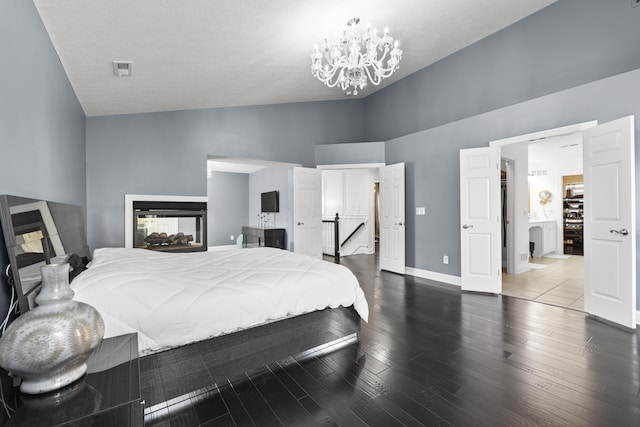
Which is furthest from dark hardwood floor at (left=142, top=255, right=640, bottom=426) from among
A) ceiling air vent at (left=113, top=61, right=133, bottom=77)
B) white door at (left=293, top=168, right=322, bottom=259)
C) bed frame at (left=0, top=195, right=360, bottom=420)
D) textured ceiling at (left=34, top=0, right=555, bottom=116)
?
white door at (left=293, top=168, right=322, bottom=259)

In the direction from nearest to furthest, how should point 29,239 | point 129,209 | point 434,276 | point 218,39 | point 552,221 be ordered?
point 29,239, point 218,39, point 129,209, point 434,276, point 552,221

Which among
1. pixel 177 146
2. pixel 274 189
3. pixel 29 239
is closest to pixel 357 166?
pixel 274 189

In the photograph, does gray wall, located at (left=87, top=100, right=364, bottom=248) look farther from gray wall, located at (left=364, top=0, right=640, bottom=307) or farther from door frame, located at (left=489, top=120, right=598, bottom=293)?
door frame, located at (left=489, top=120, right=598, bottom=293)

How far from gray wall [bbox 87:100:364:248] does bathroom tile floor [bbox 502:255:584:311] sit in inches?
169

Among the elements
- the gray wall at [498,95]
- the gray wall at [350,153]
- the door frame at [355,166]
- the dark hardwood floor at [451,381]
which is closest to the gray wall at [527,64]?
→ the gray wall at [498,95]

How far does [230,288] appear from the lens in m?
1.94

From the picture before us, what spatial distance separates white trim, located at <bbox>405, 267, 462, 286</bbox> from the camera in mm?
4701

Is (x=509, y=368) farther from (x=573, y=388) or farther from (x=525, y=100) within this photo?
(x=525, y=100)

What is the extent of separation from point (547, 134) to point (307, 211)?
13.5 feet

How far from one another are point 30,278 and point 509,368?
9.93ft

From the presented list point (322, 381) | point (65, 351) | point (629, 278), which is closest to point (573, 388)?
point (322, 381)

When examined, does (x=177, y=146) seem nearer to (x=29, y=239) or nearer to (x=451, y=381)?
(x=29, y=239)

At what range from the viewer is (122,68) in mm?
3041

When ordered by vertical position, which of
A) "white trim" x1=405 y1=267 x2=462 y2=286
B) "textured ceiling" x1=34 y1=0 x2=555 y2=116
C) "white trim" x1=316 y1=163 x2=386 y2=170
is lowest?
"white trim" x1=405 y1=267 x2=462 y2=286
